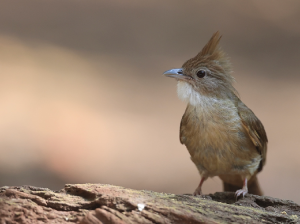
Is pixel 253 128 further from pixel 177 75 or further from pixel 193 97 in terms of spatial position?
pixel 177 75

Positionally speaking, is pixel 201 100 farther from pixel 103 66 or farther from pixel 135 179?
pixel 103 66

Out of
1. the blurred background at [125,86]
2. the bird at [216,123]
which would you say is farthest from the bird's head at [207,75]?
the blurred background at [125,86]

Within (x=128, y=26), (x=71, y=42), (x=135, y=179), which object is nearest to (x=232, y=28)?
(x=128, y=26)

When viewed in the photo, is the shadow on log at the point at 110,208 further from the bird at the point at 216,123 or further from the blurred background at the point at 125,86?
the blurred background at the point at 125,86

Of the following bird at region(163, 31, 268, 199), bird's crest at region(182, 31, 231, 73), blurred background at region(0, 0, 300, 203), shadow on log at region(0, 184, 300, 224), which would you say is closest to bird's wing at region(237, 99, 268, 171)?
bird at region(163, 31, 268, 199)

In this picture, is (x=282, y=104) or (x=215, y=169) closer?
(x=215, y=169)

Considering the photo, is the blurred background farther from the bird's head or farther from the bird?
the bird's head

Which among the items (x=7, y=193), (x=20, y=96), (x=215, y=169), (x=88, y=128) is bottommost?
(x=7, y=193)
